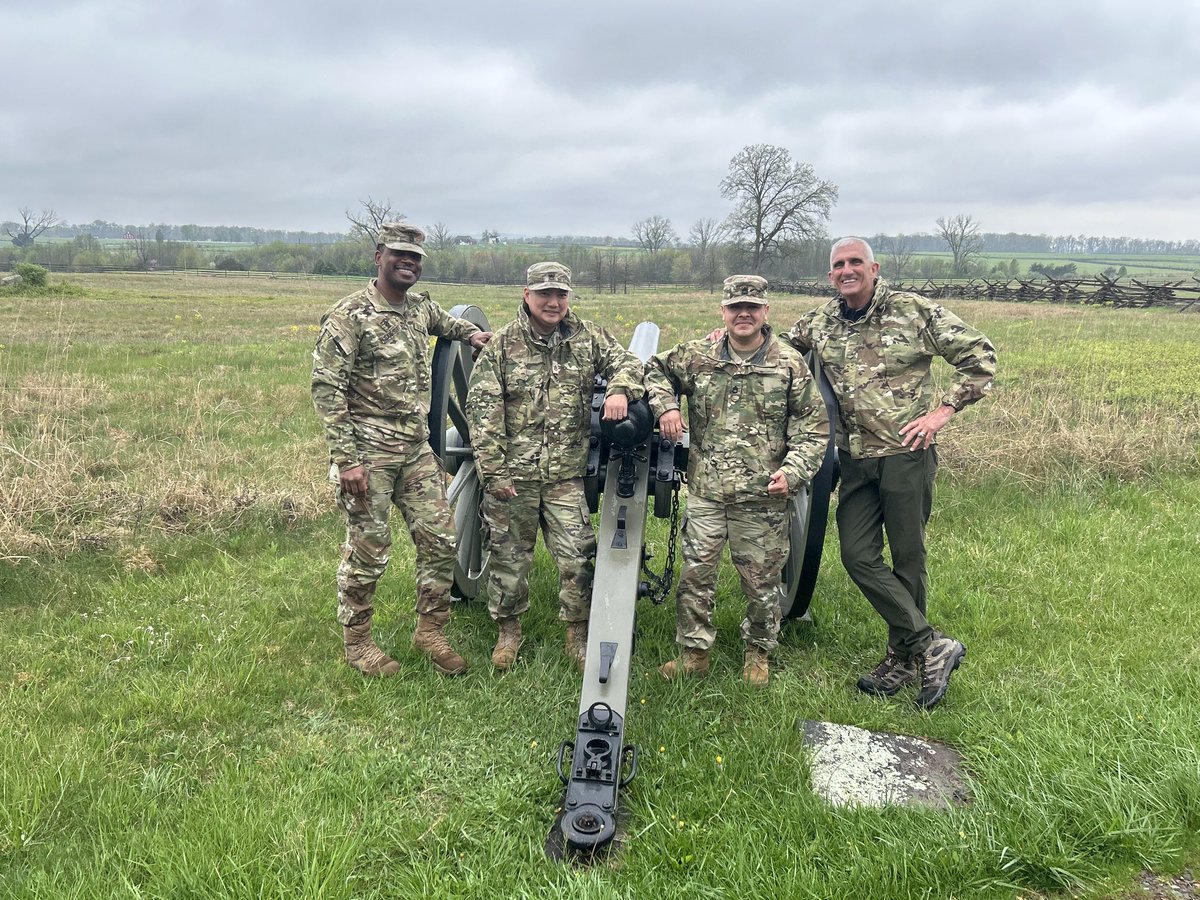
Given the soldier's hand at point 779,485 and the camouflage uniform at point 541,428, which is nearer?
the soldier's hand at point 779,485

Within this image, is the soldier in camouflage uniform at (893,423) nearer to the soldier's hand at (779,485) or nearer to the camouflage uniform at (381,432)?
the soldier's hand at (779,485)

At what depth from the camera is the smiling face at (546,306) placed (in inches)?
153

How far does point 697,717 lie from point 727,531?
0.93 meters

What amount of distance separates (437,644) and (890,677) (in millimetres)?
2402

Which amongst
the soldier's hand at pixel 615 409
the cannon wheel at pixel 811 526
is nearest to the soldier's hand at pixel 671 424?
the soldier's hand at pixel 615 409

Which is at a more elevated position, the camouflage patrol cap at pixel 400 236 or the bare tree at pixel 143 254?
the bare tree at pixel 143 254

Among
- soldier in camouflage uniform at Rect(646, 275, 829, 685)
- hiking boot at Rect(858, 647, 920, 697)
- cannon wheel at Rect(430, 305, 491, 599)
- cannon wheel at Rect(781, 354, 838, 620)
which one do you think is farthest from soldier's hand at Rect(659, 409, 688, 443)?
hiking boot at Rect(858, 647, 920, 697)

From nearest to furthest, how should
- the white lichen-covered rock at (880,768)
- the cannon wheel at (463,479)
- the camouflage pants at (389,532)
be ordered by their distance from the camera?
the white lichen-covered rock at (880,768)
the camouflage pants at (389,532)
the cannon wheel at (463,479)

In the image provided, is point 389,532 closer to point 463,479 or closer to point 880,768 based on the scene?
point 463,479

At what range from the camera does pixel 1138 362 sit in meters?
11.9

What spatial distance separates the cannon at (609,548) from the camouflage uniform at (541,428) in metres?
0.14

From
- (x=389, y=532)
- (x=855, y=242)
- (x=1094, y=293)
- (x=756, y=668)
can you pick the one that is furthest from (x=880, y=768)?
(x=1094, y=293)

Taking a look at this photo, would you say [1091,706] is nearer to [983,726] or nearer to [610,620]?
[983,726]

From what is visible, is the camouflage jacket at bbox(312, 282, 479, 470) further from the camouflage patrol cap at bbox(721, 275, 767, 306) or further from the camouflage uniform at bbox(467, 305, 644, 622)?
the camouflage patrol cap at bbox(721, 275, 767, 306)
